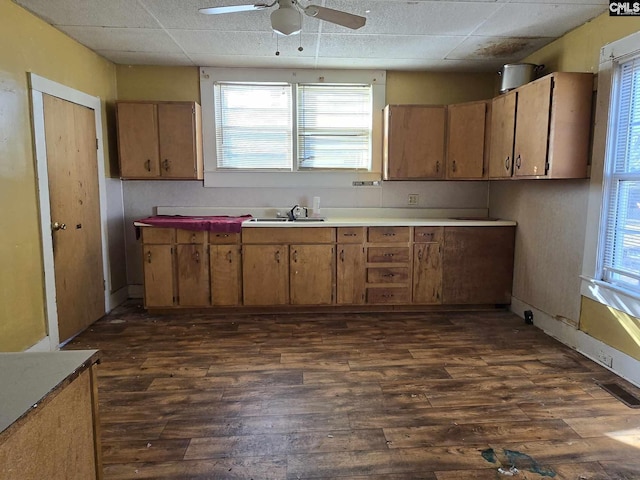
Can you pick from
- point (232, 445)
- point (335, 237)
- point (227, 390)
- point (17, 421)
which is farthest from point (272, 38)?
point (17, 421)

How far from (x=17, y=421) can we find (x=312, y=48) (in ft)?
11.3

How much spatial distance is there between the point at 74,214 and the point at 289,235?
1.82m

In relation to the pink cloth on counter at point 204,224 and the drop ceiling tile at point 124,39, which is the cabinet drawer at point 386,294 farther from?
the drop ceiling tile at point 124,39

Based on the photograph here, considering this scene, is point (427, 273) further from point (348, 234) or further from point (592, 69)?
point (592, 69)

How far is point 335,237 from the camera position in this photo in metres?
3.83

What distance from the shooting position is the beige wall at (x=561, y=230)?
110 inches

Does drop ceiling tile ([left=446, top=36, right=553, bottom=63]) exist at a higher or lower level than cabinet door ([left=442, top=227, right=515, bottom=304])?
higher

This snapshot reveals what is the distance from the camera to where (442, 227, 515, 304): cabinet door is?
391 cm

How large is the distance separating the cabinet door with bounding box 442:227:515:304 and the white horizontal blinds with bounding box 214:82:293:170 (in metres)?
1.93

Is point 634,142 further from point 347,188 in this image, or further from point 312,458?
point 312,458

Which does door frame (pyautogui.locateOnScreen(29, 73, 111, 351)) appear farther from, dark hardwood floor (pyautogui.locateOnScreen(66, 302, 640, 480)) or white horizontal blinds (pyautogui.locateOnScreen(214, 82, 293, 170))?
white horizontal blinds (pyautogui.locateOnScreen(214, 82, 293, 170))

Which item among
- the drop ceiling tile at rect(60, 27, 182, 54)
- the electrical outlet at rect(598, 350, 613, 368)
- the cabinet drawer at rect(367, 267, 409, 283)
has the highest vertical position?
the drop ceiling tile at rect(60, 27, 182, 54)

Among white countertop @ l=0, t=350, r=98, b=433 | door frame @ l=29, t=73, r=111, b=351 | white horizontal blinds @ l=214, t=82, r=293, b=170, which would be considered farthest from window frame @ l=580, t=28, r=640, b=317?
door frame @ l=29, t=73, r=111, b=351

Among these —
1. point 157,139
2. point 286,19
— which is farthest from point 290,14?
point 157,139
